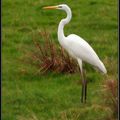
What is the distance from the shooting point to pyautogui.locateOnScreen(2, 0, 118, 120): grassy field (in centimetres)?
Answer: 1049

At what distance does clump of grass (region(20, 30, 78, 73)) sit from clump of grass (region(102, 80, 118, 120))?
2784mm

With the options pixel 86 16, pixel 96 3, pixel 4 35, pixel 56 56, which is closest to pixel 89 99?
pixel 56 56

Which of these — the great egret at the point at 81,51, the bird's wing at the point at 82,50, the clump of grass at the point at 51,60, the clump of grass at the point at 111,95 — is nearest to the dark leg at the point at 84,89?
the great egret at the point at 81,51

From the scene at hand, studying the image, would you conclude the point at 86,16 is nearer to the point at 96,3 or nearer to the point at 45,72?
the point at 96,3

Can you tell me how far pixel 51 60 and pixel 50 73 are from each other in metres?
0.27

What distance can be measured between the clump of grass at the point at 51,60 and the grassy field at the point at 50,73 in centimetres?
12

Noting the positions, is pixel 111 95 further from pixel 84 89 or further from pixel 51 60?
pixel 51 60

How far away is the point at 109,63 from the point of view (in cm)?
1260

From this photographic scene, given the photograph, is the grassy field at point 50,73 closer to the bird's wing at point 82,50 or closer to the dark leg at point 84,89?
the dark leg at point 84,89

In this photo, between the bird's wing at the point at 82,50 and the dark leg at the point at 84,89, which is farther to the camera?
the bird's wing at the point at 82,50

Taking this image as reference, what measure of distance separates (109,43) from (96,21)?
180cm

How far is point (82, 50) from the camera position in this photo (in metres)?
12.1

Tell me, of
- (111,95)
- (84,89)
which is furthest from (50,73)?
(111,95)

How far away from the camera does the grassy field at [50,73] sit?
10492mm
